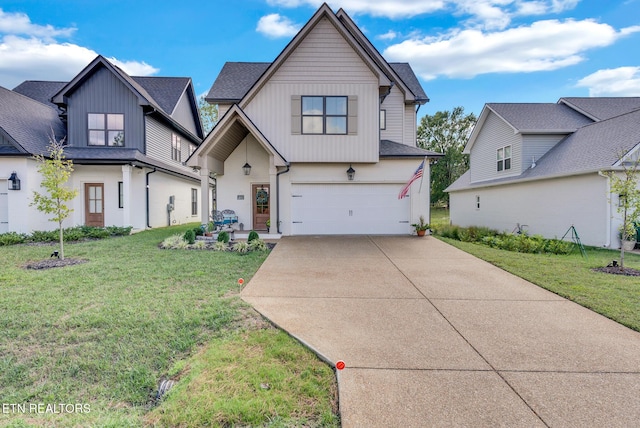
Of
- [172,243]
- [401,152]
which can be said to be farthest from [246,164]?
Answer: [401,152]

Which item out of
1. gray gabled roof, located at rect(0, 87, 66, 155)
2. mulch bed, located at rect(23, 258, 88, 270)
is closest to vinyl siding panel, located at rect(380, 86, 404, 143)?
mulch bed, located at rect(23, 258, 88, 270)

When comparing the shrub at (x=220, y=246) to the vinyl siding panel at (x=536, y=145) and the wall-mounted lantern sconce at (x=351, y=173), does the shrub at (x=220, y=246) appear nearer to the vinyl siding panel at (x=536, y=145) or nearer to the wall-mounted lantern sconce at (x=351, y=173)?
the wall-mounted lantern sconce at (x=351, y=173)

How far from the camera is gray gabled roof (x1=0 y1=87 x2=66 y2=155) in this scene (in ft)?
40.1

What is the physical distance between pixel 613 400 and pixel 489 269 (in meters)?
5.05

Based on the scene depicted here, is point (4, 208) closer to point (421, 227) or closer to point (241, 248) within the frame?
point (241, 248)

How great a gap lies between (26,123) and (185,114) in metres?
8.30

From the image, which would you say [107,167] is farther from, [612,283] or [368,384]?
[612,283]

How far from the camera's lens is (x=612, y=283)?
6.04 m

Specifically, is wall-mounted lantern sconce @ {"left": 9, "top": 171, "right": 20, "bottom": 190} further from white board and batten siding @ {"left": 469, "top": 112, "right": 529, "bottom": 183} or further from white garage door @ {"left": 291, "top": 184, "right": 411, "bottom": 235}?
white board and batten siding @ {"left": 469, "top": 112, "right": 529, "bottom": 183}

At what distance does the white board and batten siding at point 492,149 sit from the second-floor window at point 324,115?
383 inches

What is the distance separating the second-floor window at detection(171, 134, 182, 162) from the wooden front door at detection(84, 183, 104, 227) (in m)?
4.74

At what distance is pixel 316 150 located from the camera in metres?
12.0

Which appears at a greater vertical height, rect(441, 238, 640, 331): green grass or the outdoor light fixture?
the outdoor light fixture

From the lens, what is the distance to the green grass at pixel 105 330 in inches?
106
